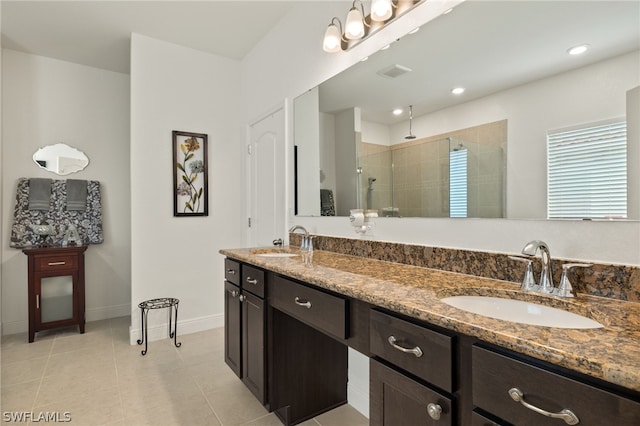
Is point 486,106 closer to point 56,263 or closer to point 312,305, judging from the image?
point 312,305

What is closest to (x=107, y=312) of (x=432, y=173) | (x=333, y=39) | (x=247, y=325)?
(x=247, y=325)

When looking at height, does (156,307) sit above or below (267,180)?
below

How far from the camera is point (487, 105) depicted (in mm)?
1325

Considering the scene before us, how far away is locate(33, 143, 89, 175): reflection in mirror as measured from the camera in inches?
131

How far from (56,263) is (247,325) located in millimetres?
2260

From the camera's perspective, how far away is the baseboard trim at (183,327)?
9.68 ft

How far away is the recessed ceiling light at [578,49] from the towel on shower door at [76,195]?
4005 mm

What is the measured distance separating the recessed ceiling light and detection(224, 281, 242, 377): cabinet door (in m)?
1.90

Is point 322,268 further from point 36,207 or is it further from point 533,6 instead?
point 36,207

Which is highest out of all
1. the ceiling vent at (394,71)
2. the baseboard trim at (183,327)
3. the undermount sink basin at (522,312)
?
the ceiling vent at (394,71)

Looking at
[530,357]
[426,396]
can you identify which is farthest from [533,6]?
[426,396]

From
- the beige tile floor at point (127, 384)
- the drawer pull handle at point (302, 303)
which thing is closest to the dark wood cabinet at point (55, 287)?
the beige tile floor at point (127, 384)

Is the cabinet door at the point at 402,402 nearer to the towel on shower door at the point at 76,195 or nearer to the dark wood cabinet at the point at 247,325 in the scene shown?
the dark wood cabinet at the point at 247,325

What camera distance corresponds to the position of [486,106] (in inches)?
52.3
